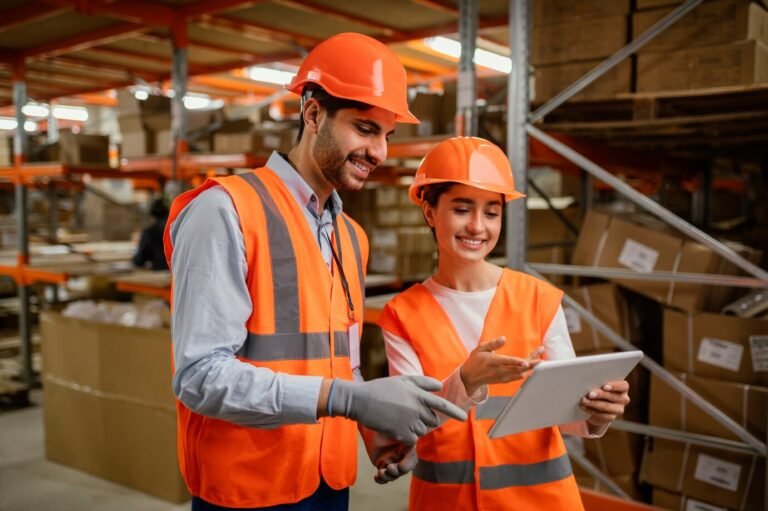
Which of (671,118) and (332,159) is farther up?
(671,118)

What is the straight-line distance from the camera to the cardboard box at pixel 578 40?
11.8ft

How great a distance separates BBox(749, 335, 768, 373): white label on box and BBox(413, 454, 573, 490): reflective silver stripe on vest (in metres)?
2.00

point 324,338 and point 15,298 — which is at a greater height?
point 324,338

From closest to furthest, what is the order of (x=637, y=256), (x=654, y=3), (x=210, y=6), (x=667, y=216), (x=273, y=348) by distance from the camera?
(x=273, y=348) → (x=667, y=216) → (x=654, y=3) → (x=637, y=256) → (x=210, y=6)

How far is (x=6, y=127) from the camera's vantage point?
18.1 metres

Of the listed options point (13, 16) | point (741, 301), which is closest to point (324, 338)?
point (741, 301)

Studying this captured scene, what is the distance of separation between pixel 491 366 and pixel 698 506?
2.85 m

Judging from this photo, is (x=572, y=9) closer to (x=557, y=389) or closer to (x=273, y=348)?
(x=557, y=389)

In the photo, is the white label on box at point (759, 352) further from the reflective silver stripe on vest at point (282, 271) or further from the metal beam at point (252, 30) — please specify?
the metal beam at point (252, 30)

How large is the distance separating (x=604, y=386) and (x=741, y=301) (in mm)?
2388

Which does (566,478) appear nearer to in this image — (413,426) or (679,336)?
(413,426)

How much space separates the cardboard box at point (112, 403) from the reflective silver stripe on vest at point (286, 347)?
2.86 m

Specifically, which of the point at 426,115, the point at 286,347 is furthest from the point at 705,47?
the point at 286,347

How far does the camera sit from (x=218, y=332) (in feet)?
5.03
